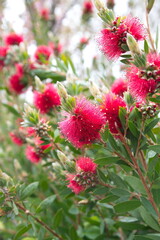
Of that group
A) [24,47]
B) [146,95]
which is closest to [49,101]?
[146,95]

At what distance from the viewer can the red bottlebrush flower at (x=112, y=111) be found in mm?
997

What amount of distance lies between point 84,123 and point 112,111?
115mm

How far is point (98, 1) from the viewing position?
1.03 meters

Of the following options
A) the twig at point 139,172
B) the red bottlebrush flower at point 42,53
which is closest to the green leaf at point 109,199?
the twig at point 139,172

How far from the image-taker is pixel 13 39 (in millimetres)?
2660

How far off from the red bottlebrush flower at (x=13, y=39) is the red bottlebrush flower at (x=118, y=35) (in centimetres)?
176

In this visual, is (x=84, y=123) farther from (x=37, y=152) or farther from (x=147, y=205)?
(x=37, y=152)

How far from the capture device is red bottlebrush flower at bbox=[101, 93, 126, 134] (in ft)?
3.27

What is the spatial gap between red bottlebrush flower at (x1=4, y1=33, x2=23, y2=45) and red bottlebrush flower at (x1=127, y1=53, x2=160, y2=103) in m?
1.93

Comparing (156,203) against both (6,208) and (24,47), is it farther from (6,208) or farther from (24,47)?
(24,47)

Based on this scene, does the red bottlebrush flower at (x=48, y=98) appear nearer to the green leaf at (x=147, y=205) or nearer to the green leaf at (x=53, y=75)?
the green leaf at (x=53, y=75)

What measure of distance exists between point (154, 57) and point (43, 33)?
2.92m

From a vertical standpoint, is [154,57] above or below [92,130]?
above

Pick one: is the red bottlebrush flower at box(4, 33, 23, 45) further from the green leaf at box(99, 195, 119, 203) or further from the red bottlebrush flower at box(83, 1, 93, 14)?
the green leaf at box(99, 195, 119, 203)
